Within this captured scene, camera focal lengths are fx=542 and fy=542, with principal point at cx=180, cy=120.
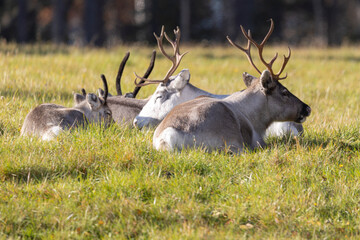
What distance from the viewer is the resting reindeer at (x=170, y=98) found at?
686cm

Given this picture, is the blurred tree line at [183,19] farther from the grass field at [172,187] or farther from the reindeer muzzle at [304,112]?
the grass field at [172,187]

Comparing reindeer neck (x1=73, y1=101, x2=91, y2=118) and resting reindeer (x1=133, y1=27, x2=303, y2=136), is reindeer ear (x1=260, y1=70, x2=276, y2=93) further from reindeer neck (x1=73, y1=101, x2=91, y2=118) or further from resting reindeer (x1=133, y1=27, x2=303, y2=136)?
reindeer neck (x1=73, y1=101, x2=91, y2=118)

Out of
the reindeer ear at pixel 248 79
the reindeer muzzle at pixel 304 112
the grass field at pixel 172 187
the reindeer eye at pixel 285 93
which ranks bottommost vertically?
the grass field at pixel 172 187

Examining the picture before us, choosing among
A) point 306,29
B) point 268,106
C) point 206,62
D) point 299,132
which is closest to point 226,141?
point 268,106

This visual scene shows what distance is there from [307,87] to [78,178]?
22.4ft

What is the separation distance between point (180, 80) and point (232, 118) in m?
1.61

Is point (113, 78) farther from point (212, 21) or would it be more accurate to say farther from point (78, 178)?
point (212, 21)

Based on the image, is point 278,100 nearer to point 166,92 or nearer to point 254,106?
point 254,106

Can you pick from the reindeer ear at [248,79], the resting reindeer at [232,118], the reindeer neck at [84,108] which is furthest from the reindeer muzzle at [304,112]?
the reindeer neck at [84,108]

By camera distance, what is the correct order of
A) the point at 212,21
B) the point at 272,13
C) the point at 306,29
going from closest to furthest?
the point at 272,13 → the point at 212,21 → the point at 306,29

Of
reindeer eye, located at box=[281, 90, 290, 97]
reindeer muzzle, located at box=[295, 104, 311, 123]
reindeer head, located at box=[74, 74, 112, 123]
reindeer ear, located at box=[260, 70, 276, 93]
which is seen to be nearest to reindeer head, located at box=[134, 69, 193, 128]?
reindeer head, located at box=[74, 74, 112, 123]

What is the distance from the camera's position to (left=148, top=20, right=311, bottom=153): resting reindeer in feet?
18.3

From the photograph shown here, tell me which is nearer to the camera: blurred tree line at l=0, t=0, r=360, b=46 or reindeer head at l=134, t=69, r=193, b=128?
reindeer head at l=134, t=69, r=193, b=128

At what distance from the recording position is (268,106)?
6.40m
